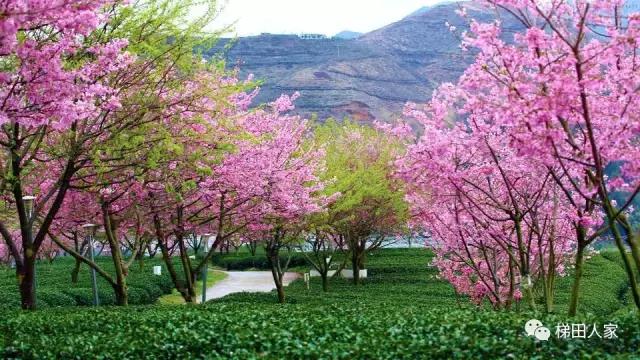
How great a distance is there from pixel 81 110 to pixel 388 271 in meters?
25.2

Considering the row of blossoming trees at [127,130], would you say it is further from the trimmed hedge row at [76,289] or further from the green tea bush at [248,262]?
the green tea bush at [248,262]

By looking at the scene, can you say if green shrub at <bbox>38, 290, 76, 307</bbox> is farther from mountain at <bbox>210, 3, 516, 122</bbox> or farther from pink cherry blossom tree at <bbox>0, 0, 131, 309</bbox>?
mountain at <bbox>210, 3, 516, 122</bbox>

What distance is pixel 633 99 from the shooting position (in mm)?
7422

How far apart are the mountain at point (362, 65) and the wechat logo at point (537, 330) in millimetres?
89299

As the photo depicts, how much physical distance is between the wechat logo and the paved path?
71.7ft

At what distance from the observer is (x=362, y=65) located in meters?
108

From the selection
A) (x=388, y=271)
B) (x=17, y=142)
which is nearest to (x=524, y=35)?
(x=17, y=142)

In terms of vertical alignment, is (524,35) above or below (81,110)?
above

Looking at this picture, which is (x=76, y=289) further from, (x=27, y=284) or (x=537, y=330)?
(x=537, y=330)

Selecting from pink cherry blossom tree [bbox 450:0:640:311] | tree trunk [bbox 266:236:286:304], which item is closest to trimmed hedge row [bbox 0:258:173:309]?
tree trunk [bbox 266:236:286:304]

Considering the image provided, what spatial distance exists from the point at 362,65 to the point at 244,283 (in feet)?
252

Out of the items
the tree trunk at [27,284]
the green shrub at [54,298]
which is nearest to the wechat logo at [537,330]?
the tree trunk at [27,284]

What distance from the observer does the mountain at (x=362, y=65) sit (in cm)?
10012

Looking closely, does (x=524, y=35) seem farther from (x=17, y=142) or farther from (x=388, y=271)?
(x=388, y=271)
